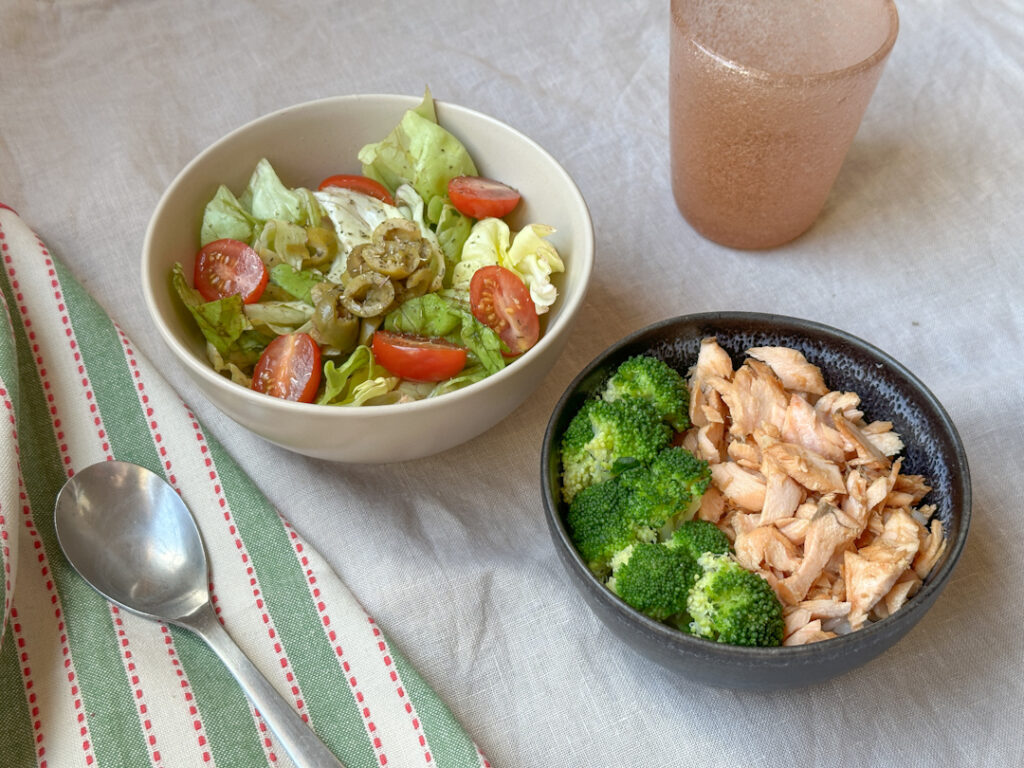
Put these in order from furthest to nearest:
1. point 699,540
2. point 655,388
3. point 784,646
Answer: point 655,388
point 699,540
point 784,646

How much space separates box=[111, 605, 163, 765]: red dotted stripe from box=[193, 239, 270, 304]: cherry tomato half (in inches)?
19.5

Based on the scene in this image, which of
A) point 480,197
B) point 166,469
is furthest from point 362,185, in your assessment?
point 166,469

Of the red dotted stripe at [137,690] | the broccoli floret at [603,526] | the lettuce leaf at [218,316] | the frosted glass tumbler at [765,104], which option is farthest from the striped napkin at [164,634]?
the frosted glass tumbler at [765,104]

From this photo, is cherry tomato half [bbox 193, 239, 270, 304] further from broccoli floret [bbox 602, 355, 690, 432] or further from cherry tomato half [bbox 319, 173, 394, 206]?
broccoli floret [bbox 602, 355, 690, 432]

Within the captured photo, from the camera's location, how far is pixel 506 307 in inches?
56.2

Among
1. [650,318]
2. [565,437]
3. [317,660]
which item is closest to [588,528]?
[565,437]

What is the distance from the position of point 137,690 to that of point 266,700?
186 millimetres

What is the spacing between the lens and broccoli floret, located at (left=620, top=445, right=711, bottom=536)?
119cm

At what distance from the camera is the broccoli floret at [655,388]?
129 centimetres

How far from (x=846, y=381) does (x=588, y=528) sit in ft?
1.42

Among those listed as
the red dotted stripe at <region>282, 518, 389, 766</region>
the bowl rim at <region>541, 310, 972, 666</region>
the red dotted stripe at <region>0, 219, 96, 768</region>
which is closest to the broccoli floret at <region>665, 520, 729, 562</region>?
the bowl rim at <region>541, 310, 972, 666</region>

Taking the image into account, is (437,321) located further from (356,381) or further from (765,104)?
(765,104)

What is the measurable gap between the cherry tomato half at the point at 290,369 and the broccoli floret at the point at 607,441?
15.0 inches

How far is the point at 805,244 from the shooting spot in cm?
179
